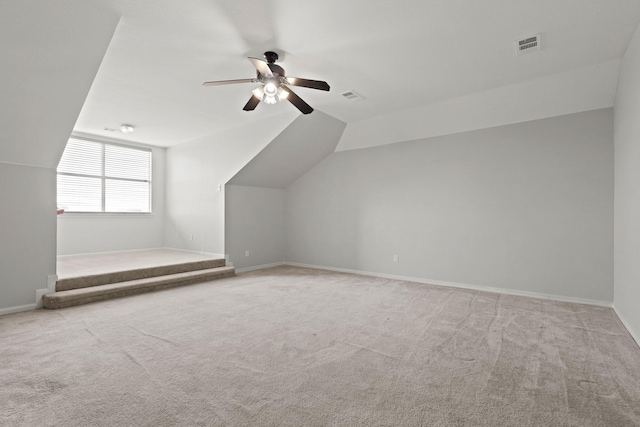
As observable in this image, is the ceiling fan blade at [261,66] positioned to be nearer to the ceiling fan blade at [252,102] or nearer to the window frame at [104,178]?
the ceiling fan blade at [252,102]

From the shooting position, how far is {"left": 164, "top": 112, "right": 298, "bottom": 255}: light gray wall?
5.64 meters

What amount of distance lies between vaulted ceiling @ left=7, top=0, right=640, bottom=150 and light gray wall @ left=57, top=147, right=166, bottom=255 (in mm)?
2723

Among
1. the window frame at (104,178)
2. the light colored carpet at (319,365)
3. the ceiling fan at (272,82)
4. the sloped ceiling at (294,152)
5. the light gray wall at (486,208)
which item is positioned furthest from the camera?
the window frame at (104,178)

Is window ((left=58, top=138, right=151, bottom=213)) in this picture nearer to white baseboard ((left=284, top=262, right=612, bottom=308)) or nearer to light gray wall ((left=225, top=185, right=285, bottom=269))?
light gray wall ((left=225, top=185, right=285, bottom=269))

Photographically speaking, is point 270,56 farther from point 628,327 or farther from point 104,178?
point 104,178

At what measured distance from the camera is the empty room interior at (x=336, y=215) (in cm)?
213

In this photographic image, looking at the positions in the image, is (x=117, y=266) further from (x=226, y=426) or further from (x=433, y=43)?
(x=433, y=43)

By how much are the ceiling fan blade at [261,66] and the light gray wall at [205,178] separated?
1.94m

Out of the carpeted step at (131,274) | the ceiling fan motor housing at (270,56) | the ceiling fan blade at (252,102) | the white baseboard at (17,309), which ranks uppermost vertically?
the ceiling fan motor housing at (270,56)

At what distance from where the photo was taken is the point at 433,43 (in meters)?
3.05

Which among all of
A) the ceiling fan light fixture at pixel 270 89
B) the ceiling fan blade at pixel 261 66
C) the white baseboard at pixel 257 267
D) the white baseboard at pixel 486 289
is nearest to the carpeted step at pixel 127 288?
the white baseboard at pixel 257 267

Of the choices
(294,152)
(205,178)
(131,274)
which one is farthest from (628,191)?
Result: (205,178)

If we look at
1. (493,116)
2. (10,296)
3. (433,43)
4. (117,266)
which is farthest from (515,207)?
(10,296)

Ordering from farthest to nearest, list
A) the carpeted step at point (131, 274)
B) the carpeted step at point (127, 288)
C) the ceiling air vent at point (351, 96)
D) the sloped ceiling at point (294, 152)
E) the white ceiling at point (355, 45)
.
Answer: the sloped ceiling at point (294, 152) → the ceiling air vent at point (351, 96) → the carpeted step at point (131, 274) → the carpeted step at point (127, 288) → the white ceiling at point (355, 45)
